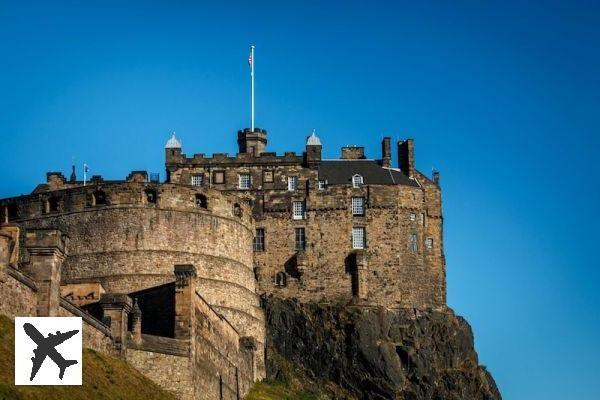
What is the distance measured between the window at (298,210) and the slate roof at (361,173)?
2824 mm

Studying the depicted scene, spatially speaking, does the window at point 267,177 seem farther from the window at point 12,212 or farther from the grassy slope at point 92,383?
A: the grassy slope at point 92,383

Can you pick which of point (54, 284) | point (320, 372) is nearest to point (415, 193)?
point (320, 372)

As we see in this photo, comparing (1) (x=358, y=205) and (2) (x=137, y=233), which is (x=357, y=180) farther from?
(2) (x=137, y=233)

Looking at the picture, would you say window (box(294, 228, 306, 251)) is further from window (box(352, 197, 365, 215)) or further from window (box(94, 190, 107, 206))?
window (box(94, 190, 107, 206))

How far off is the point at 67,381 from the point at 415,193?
42.5m

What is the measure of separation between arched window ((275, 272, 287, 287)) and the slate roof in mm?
6843

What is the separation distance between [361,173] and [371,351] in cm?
1244

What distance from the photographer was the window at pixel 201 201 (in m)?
80.4

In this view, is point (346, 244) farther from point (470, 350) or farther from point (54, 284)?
point (54, 284)

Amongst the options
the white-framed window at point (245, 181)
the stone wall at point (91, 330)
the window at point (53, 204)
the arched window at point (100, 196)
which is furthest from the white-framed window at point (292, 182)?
the stone wall at point (91, 330)

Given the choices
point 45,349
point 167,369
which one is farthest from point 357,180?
point 45,349

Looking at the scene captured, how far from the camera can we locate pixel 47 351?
52.7 meters

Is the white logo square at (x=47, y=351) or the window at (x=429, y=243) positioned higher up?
the window at (x=429, y=243)

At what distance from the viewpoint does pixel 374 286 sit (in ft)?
296
